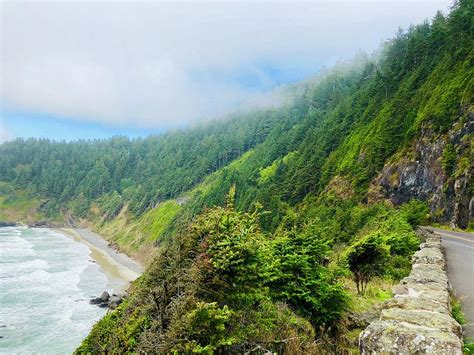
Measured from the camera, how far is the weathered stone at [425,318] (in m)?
5.18

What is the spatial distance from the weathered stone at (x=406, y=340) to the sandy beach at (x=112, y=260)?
69786 mm

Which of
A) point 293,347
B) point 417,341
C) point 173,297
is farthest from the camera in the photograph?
point 173,297

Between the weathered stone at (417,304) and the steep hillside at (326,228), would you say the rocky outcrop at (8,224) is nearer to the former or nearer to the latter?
the steep hillside at (326,228)

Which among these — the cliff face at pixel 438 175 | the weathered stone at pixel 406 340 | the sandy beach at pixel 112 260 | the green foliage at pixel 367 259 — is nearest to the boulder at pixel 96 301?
Result: the sandy beach at pixel 112 260

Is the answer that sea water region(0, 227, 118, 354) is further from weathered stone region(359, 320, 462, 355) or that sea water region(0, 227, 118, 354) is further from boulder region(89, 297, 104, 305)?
weathered stone region(359, 320, 462, 355)

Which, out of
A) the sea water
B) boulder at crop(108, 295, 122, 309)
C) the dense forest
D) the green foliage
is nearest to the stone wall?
the dense forest

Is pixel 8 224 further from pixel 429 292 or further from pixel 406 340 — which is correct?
pixel 406 340

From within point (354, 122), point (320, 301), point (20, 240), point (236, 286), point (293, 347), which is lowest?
point (20, 240)

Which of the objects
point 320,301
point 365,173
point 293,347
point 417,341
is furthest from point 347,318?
point 365,173

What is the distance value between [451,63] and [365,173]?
72.8 ft

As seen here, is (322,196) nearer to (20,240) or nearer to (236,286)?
(236,286)

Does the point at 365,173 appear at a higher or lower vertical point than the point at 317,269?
higher

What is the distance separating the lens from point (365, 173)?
2285 inches

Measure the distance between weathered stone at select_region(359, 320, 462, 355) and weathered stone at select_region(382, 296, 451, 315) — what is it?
1017mm
